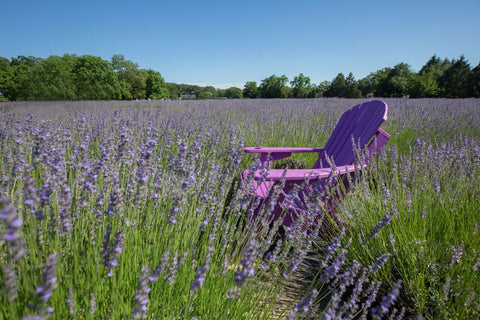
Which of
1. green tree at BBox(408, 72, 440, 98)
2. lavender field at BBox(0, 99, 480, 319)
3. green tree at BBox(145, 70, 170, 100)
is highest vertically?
green tree at BBox(145, 70, 170, 100)

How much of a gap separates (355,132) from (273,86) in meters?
53.6

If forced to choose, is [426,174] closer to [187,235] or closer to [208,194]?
[208,194]

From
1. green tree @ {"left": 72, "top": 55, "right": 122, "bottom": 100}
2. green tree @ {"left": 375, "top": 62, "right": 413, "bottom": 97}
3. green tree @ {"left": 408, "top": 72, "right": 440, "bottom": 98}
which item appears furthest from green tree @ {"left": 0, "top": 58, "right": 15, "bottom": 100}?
green tree @ {"left": 408, "top": 72, "right": 440, "bottom": 98}

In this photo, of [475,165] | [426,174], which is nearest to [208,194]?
[426,174]

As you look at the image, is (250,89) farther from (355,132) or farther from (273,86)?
(355,132)

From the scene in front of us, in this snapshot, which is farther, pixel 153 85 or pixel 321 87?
pixel 321 87

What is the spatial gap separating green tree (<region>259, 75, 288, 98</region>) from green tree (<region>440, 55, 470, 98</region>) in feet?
83.8

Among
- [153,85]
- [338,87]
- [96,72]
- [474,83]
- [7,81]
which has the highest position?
[96,72]

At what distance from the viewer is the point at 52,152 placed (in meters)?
1.04

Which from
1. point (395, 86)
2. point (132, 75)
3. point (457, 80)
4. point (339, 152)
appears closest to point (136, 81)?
point (132, 75)

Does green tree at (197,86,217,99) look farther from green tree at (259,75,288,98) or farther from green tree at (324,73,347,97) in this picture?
green tree at (324,73,347,97)

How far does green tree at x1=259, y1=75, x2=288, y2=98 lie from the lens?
52.6m

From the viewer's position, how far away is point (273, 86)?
54.0m

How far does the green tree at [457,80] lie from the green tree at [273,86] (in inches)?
1006
